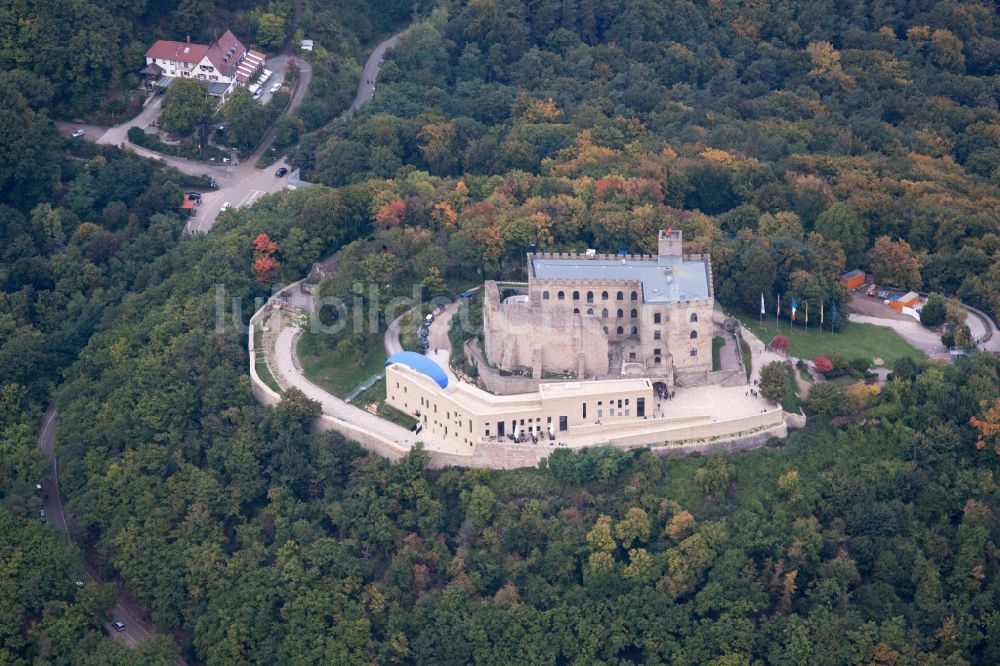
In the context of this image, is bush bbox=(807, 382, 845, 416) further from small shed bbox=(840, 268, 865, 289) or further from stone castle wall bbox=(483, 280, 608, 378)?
small shed bbox=(840, 268, 865, 289)

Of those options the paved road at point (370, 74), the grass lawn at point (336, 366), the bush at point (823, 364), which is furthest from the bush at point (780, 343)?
the paved road at point (370, 74)

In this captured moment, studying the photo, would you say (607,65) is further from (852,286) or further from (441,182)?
(852,286)

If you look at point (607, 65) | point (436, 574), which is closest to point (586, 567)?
point (436, 574)

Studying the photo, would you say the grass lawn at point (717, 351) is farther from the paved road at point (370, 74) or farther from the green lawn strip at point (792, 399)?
the paved road at point (370, 74)

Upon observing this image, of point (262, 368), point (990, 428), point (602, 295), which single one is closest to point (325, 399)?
point (262, 368)

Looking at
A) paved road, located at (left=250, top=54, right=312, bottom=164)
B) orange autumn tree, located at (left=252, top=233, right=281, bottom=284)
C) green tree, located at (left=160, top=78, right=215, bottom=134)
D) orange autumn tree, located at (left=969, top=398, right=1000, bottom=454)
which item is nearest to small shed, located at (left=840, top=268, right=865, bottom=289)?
orange autumn tree, located at (left=969, top=398, right=1000, bottom=454)

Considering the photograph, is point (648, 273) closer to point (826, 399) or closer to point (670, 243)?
point (670, 243)
